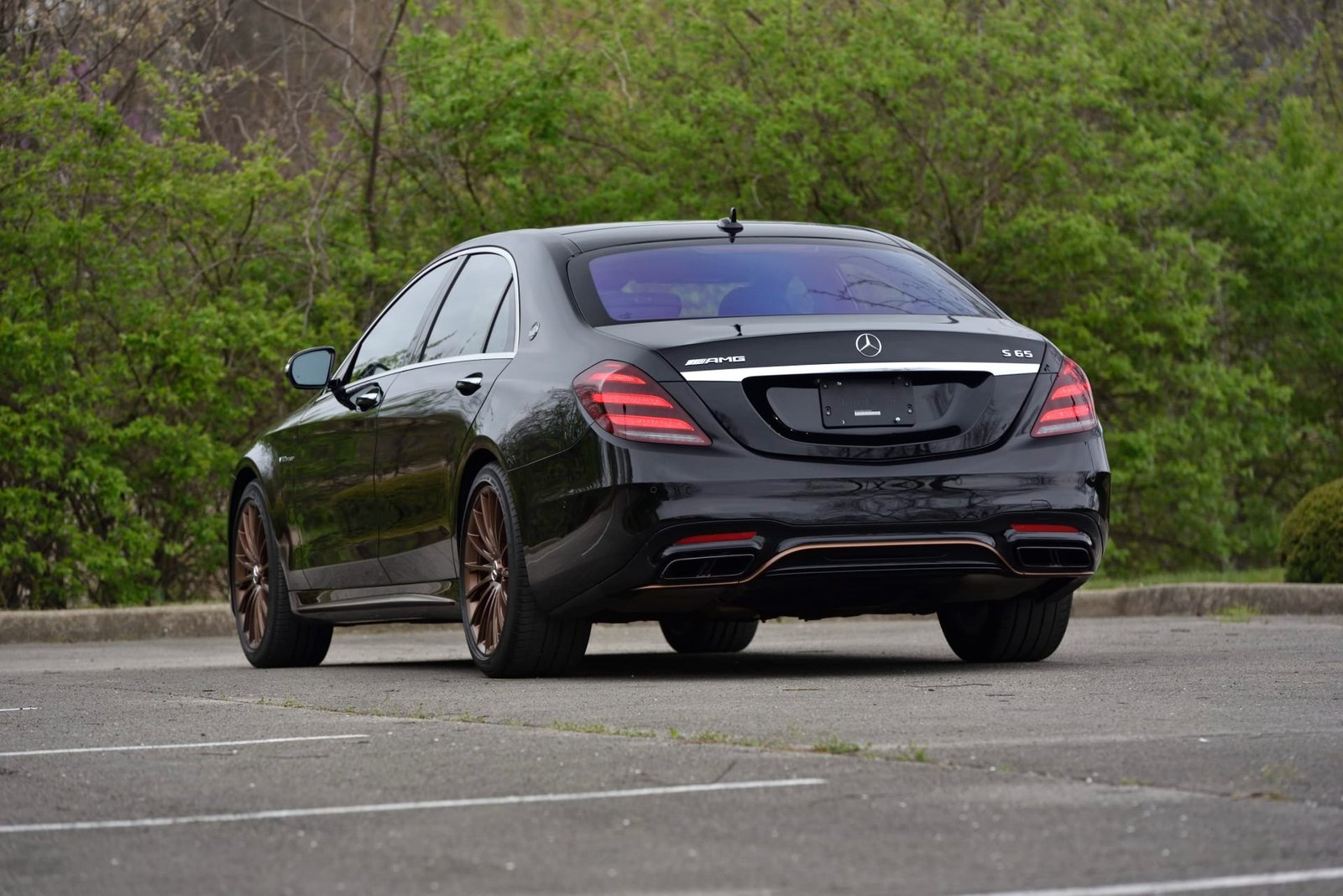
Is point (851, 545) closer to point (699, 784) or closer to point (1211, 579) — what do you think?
point (699, 784)

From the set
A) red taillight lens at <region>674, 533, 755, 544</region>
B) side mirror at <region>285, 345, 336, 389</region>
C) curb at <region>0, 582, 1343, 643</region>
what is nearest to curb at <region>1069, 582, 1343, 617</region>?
curb at <region>0, 582, 1343, 643</region>

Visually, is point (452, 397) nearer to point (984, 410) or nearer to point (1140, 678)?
point (984, 410)

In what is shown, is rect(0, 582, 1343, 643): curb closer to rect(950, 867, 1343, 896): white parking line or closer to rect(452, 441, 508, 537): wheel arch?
rect(452, 441, 508, 537): wheel arch

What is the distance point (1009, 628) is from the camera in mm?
8555

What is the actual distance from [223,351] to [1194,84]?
11.7 meters

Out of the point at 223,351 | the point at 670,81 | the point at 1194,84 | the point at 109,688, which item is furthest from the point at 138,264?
the point at 1194,84

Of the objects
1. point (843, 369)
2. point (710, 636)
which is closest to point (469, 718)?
point (843, 369)

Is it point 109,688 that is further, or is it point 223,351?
point 223,351

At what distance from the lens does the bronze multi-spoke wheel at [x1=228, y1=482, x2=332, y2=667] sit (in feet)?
33.0

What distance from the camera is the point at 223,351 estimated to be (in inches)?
664

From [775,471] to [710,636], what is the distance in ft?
11.7

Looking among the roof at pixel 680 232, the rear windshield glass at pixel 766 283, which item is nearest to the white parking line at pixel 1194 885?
the rear windshield glass at pixel 766 283

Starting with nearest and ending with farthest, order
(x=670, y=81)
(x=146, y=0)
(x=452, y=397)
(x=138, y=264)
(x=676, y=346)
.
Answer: (x=676, y=346) → (x=452, y=397) → (x=138, y=264) → (x=146, y=0) → (x=670, y=81)

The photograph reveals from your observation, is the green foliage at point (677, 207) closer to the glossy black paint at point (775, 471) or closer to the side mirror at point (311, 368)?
the side mirror at point (311, 368)
